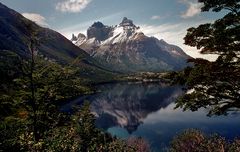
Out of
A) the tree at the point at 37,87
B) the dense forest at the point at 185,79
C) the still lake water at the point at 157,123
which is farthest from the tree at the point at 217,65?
the still lake water at the point at 157,123

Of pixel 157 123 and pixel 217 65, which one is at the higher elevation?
pixel 217 65

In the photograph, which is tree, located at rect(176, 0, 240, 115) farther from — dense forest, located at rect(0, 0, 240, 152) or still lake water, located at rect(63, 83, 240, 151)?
still lake water, located at rect(63, 83, 240, 151)

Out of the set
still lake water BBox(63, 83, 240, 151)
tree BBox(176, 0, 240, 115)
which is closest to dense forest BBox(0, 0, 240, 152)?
tree BBox(176, 0, 240, 115)

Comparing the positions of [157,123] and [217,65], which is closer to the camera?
[217,65]

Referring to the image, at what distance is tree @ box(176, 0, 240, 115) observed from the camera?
25.3 meters

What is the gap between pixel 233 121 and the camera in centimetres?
12975

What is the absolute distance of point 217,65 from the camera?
25344mm

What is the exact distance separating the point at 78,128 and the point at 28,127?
1385 cm


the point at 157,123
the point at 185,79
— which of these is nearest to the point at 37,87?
the point at 185,79

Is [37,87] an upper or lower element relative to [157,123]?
upper

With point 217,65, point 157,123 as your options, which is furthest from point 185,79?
point 157,123

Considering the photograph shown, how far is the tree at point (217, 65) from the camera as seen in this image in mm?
25297

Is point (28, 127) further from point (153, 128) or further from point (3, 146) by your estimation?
point (153, 128)

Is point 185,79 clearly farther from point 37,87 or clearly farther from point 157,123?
point 157,123
